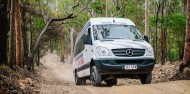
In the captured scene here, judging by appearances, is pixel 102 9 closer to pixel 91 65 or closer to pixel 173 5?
pixel 173 5

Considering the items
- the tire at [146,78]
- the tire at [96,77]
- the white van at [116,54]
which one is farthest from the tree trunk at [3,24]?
the tire at [146,78]

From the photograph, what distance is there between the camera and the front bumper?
11367 mm

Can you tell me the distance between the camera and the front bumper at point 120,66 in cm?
1137

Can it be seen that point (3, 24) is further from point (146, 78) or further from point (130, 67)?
point (146, 78)

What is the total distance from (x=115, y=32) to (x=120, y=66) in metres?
1.69

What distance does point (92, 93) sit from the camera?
9953mm

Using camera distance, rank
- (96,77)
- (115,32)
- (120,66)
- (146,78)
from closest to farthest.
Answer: (120,66), (96,77), (146,78), (115,32)

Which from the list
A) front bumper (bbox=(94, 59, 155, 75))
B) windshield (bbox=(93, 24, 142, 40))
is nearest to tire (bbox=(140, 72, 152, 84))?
front bumper (bbox=(94, 59, 155, 75))

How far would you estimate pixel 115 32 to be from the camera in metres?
12.7

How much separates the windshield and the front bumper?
117 cm

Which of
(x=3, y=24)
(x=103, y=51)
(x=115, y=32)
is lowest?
(x=103, y=51)

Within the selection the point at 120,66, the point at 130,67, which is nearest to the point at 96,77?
the point at 120,66

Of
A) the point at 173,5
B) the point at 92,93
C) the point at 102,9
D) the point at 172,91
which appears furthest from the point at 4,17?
the point at 102,9

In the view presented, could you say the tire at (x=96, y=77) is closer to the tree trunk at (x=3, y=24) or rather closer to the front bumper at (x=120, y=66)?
the front bumper at (x=120, y=66)
